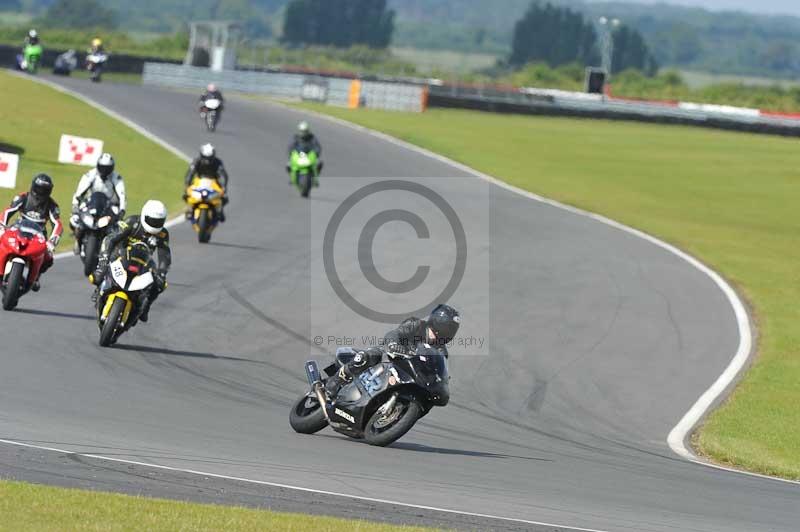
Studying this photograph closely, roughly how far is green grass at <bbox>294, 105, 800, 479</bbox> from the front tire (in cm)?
408

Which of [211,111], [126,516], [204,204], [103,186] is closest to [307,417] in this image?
[126,516]

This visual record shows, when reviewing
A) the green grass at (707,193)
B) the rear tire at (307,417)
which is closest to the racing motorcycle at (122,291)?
the rear tire at (307,417)

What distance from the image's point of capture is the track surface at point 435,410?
979cm

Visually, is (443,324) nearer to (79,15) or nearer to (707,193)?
(707,193)

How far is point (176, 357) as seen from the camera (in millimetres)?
15508

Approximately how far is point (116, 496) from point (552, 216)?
87.3 feet

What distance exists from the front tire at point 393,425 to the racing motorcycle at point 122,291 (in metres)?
4.35

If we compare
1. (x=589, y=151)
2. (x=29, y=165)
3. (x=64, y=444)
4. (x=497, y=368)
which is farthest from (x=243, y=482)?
(x=589, y=151)

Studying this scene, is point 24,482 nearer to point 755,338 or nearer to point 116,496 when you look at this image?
point 116,496

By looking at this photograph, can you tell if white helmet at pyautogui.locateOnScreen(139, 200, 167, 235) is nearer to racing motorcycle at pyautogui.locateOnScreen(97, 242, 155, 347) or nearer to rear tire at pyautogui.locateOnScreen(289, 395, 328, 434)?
racing motorcycle at pyautogui.locateOnScreen(97, 242, 155, 347)

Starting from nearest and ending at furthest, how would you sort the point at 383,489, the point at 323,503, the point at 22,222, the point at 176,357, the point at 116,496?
1. the point at 116,496
2. the point at 323,503
3. the point at 383,489
4. the point at 176,357
5. the point at 22,222

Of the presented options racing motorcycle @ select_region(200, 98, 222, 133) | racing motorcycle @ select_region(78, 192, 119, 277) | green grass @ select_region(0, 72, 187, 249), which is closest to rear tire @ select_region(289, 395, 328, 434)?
racing motorcycle @ select_region(78, 192, 119, 277)

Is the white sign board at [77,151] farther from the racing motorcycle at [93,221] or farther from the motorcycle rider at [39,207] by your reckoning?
the motorcycle rider at [39,207]

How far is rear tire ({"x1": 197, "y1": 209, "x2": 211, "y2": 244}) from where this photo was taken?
2477cm
